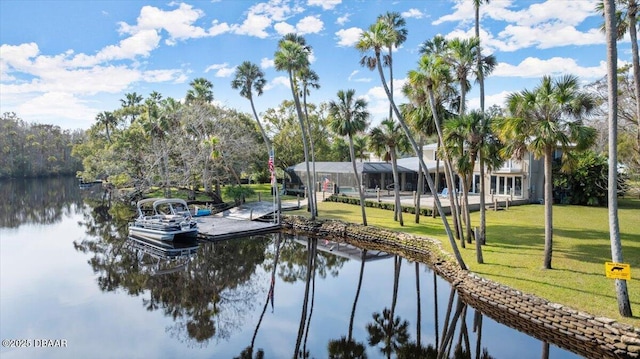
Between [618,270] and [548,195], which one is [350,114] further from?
[618,270]

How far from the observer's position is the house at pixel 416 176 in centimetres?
3044

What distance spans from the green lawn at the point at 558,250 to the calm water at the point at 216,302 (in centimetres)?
193

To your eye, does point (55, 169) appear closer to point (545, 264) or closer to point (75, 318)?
point (75, 318)

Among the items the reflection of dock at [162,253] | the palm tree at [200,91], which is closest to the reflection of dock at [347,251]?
the reflection of dock at [162,253]

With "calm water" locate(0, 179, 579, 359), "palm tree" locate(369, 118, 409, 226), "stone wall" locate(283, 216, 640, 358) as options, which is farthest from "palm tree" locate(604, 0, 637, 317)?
"palm tree" locate(369, 118, 409, 226)

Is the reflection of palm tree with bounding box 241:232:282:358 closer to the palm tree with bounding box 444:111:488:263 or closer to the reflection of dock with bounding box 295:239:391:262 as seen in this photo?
the reflection of dock with bounding box 295:239:391:262

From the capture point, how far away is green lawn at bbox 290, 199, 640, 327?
11250 mm

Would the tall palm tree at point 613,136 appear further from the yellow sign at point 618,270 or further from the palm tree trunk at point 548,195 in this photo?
the palm tree trunk at point 548,195

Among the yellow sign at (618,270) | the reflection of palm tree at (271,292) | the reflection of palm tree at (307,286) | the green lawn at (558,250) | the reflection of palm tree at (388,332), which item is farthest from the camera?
the green lawn at (558,250)

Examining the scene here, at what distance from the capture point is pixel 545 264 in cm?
1359

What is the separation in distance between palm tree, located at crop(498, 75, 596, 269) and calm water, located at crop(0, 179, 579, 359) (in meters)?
5.55

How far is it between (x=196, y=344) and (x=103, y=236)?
17.8 m

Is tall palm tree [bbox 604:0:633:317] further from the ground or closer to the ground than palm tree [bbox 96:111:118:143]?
closer to the ground

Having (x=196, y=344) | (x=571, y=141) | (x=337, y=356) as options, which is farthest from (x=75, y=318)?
(x=571, y=141)
